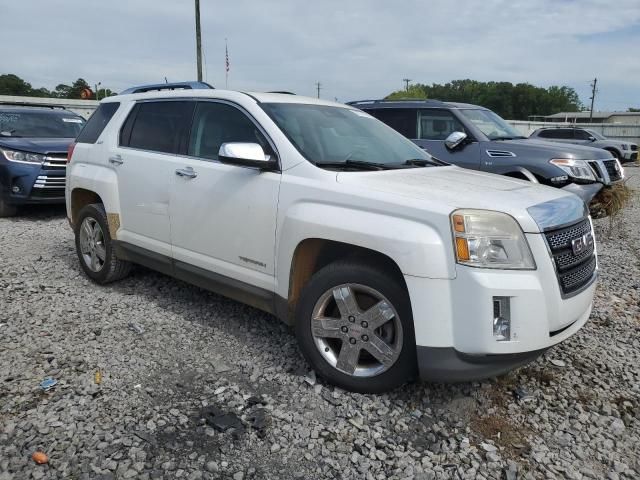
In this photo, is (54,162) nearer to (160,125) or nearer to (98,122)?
(98,122)

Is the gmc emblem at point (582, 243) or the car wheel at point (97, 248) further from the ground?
the gmc emblem at point (582, 243)

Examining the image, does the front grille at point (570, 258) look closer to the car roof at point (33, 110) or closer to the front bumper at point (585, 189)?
the front bumper at point (585, 189)

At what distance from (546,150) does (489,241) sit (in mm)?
5172

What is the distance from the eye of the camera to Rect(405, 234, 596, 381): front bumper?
2.61 meters

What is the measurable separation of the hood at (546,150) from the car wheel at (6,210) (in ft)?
24.9

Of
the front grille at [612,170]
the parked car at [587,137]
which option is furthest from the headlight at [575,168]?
the parked car at [587,137]

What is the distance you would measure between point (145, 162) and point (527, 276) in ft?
10.2

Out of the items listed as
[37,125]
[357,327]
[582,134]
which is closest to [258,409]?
Answer: [357,327]

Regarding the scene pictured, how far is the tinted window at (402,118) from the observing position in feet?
27.1

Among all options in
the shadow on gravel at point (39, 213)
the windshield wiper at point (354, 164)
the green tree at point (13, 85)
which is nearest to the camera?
the windshield wiper at point (354, 164)

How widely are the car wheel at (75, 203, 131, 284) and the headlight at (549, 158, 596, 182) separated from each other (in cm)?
553

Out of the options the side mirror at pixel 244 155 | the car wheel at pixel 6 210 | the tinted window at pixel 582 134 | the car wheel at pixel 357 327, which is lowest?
the car wheel at pixel 357 327

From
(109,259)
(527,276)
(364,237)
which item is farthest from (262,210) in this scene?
(109,259)

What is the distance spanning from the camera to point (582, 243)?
3074 mm
